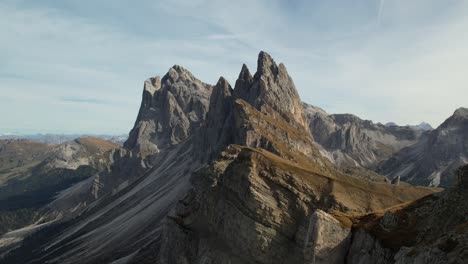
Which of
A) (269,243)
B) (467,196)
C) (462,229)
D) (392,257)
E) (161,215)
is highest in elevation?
(467,196)

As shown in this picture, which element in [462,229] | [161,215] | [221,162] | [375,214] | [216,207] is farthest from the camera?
[161,215]

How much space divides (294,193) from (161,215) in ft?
332

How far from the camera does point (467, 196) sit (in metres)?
40.2

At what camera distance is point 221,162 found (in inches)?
3728

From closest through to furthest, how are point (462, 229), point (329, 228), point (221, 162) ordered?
point (462, 229), point (329, 228), point (221, 162)

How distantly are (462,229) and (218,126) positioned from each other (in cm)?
16600

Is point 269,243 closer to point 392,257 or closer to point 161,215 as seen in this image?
A: point 392,257

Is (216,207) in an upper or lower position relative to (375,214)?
lower

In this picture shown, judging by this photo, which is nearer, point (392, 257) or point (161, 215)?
point (392, 257)

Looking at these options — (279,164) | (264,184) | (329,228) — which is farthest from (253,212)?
(329,228)

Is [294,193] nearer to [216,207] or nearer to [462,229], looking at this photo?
[216,207]

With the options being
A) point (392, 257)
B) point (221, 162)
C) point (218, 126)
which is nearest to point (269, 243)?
point (392, 257)

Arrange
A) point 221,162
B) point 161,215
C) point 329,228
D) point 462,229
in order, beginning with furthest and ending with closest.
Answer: point 161,215 → point 221,162 → point 329,228 → point 462,229

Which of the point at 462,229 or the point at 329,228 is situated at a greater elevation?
the point at 462,229
